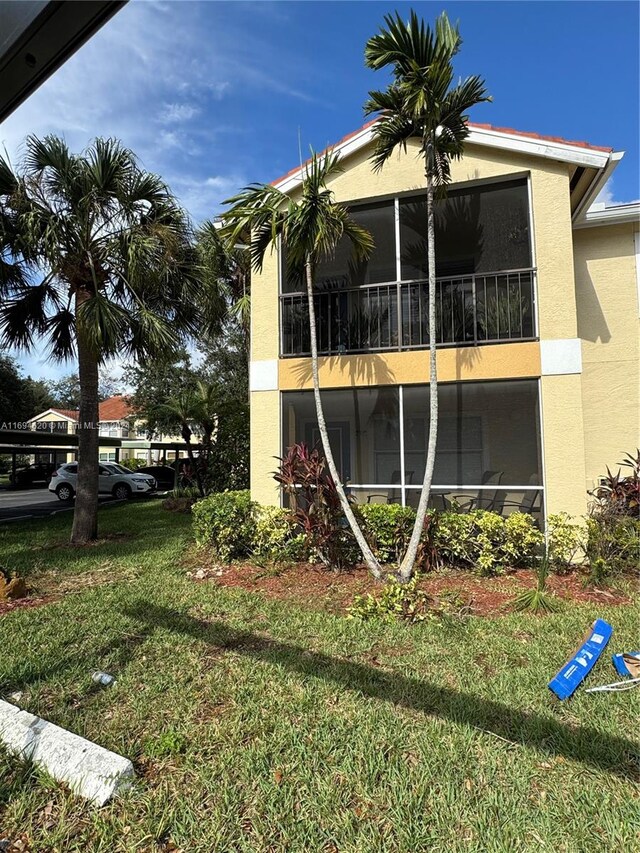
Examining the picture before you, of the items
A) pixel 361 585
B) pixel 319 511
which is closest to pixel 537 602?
pixel 361 585

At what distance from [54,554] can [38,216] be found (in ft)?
19.3

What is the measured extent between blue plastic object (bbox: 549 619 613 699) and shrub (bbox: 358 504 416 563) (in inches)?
108

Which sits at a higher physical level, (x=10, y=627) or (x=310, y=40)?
(x=310, y=40)

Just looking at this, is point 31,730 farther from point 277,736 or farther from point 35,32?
point 35,32

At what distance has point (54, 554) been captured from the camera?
328 inches

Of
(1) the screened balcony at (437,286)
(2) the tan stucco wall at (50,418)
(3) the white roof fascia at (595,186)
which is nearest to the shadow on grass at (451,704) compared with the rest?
(1) the screened balcony at (437,286)

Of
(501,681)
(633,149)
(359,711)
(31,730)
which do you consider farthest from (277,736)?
(633,149)

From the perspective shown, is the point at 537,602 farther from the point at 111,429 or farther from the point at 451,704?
the point at 111,429

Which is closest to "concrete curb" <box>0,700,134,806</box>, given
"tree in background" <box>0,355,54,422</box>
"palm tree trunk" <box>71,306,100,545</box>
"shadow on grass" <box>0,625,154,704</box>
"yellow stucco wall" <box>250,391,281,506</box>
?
"shadow on grass" <box>0,625,154,704</box>

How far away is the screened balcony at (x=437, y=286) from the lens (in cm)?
716

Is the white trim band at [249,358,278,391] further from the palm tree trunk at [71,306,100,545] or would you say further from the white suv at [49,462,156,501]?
the white suv at [49,462,156,501]

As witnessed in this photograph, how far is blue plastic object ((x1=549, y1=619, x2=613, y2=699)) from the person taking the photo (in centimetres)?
339

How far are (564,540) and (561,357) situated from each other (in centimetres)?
265

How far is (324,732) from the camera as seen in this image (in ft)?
9.75
